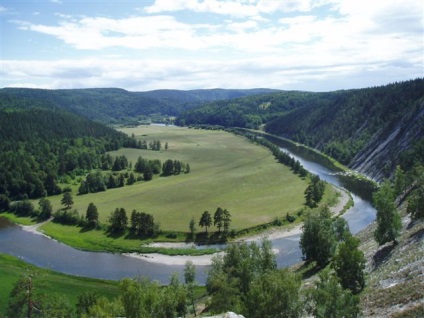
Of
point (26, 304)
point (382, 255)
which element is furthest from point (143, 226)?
point (382, 255)

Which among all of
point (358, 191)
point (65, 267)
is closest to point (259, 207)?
point (358, 191)

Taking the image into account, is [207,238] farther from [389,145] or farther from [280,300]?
[389,145]

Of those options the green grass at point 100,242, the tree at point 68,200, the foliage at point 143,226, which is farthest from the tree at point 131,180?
the foliage at point 143,226

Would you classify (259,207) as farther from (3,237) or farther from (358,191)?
(3,237)

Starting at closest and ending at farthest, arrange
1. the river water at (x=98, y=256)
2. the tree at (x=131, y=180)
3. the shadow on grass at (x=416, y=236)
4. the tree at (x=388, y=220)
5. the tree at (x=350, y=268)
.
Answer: the tree at (x=350, y=268) → the shadow on grass at (x=416, y=236) → the tree at (x=388, y=220) → the river water at (x=98, y=256) → the tree at (x=131, y=180)

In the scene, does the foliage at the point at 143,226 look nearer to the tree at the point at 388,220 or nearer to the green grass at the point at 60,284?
the green grass at the point at 60,284

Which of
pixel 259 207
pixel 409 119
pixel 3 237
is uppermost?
pixel 409 119
